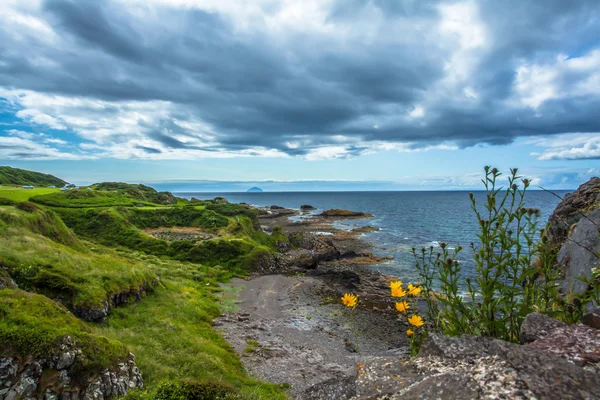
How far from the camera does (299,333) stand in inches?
883

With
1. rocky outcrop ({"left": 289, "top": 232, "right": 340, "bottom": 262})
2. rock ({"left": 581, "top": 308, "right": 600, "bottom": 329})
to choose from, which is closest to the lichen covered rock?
rock ({"left": 581, "top": 308, "right": 600, "bottom": 329})

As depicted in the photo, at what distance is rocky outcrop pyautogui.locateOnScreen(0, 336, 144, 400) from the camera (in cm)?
773

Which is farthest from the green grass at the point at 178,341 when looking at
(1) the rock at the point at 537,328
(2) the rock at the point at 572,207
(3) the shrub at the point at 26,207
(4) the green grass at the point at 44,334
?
(2) the rock at the point at 572,207

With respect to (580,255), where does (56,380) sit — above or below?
below

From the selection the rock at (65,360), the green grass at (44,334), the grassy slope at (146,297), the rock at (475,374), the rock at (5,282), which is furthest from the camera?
the grassy slope at (146,297)

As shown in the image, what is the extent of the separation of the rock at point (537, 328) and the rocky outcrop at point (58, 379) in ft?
32.7

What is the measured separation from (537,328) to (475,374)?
1429 mm

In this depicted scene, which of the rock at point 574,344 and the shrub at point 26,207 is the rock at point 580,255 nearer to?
the rock at point 574,344

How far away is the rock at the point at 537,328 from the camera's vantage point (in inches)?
140

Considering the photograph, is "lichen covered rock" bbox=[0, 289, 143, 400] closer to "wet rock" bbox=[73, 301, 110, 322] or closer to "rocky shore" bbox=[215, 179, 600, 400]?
"wet rock" bbox=[73, 301, 110, 322]

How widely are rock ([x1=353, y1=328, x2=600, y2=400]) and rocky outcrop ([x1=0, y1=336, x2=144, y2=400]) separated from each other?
8548 millimetres

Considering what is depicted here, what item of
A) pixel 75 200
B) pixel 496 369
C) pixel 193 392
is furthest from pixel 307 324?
pixel 75 200

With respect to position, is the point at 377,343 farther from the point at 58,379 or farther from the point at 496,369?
the point at 496,369

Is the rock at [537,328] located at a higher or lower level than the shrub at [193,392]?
higher
